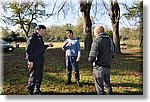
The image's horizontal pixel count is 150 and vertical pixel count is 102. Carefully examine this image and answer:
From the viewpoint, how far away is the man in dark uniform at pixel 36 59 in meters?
3.71

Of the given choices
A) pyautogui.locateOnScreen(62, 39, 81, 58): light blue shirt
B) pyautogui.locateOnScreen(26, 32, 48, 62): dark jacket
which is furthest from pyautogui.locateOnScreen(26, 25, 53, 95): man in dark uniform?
pyautogui.locateOnScreen(62, 39, 81, 58): light blue shirt

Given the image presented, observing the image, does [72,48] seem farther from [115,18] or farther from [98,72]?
[115,18]

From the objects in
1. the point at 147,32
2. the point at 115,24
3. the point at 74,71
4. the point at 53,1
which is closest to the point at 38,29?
the point at 53,1

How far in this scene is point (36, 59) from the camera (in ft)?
12.2

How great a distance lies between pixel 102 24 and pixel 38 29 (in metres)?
0.70

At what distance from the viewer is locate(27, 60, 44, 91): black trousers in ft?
12.3

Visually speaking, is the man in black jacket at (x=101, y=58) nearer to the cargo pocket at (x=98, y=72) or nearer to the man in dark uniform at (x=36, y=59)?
the cargo pocket at (x=98, y=72)

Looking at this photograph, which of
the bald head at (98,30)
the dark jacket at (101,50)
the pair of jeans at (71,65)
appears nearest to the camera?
the dark jacket at (101,50)

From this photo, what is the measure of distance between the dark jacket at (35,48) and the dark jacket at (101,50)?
1.79 ft

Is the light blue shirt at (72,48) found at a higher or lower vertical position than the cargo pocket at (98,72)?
higher

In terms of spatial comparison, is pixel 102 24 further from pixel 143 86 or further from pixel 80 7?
pixel 143 86

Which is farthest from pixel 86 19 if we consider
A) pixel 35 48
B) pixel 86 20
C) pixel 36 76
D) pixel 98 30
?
pixel 36 76

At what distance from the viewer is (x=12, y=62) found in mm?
3791

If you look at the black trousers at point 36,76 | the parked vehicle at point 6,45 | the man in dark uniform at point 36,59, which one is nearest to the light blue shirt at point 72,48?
the man in dark uniform at point 36,59
